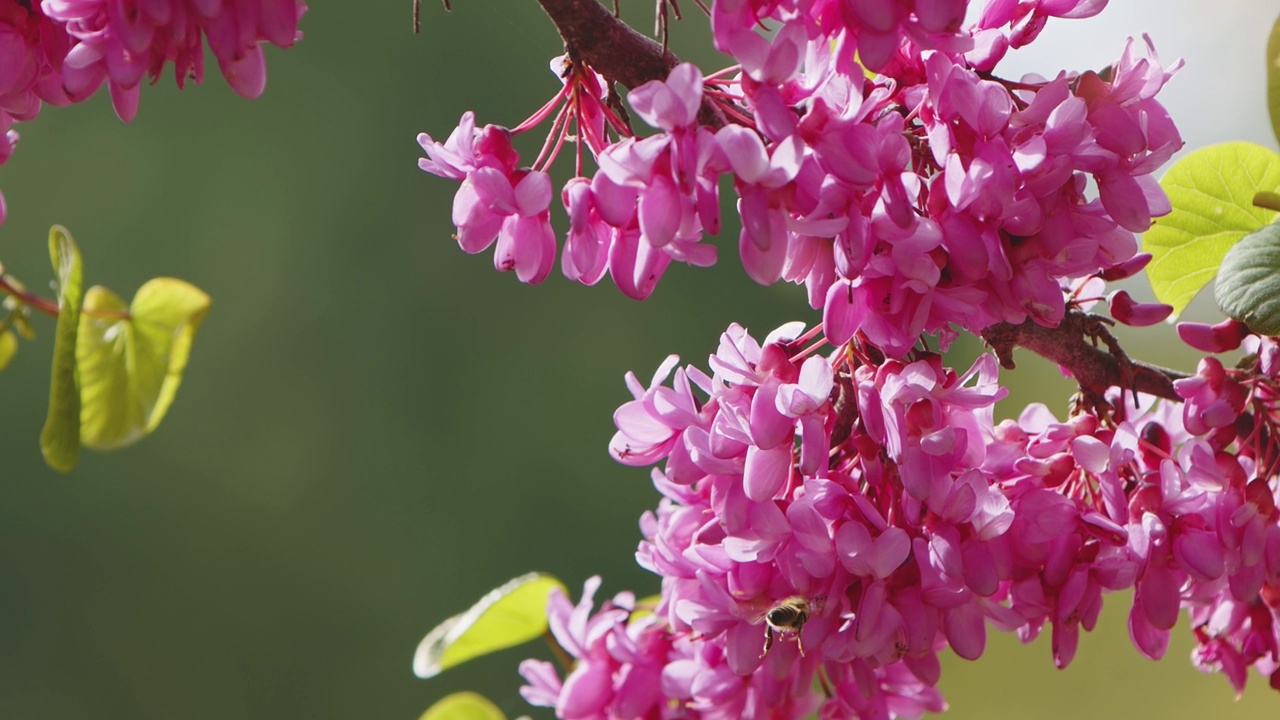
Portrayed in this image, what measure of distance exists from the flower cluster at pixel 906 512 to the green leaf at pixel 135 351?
0.37 m

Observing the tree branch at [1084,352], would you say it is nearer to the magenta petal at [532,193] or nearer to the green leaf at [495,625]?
the magenta petal at [532,193]

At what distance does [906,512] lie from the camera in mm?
397

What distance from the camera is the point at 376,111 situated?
383 cm

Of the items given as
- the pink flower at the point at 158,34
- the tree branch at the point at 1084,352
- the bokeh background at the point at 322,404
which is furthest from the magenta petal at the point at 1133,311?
the bokeh background at the point at 322,404

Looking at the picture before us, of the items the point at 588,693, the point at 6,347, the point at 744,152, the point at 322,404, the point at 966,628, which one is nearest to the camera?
the point at 744,152

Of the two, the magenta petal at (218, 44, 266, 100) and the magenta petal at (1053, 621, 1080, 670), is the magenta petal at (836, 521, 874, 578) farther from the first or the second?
the magenta petal at (218, 44, 266, 100)

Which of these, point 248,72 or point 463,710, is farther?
point 463,710

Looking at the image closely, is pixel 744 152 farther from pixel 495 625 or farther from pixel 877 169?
pixel 495 625

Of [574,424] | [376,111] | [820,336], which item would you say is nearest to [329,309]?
[376,111]

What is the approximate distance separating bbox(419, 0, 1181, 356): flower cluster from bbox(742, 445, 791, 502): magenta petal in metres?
0.05

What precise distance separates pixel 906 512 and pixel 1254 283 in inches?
7.0

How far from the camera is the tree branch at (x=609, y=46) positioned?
37 centimetres

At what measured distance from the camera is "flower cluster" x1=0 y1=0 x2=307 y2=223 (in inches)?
12.4

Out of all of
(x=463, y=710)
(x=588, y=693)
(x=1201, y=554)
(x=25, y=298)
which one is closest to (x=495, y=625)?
(x=463, y=710)
